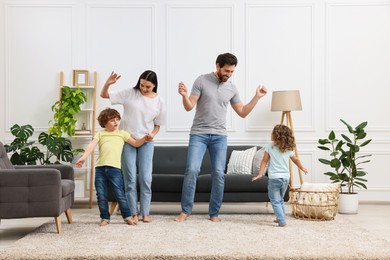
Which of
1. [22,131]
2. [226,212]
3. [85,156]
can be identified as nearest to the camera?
[85,156]

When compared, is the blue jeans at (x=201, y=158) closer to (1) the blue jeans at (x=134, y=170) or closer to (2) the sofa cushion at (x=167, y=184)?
(1) the blue jeans at (x=134, y=170)

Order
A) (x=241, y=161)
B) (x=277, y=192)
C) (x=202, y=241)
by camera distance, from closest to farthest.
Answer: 1. (x=202, y=241)
2. (x=277, y=192)
3. (x=241, y=161)

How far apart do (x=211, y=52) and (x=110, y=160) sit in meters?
2.68

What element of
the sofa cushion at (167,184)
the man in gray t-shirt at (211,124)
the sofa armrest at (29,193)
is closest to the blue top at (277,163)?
the man in gray t-shirt at (211,124)

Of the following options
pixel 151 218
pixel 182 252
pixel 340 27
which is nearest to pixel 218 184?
pixel 151 218

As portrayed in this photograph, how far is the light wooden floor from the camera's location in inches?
175

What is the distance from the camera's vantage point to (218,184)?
15.8ft

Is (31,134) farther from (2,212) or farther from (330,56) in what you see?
(330,56)

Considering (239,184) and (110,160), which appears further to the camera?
(239,184)

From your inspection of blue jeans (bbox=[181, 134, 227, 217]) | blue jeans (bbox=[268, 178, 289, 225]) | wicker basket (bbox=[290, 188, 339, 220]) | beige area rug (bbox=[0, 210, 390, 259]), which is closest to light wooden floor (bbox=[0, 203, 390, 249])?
beige area rug (bbox=[0, 210, 390, 259])

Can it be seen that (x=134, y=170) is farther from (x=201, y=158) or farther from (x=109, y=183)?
(x=201, y=158)

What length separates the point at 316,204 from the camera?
4965 millimetres

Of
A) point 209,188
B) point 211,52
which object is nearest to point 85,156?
point 209,188

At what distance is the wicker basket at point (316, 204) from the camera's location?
4.96 meters
